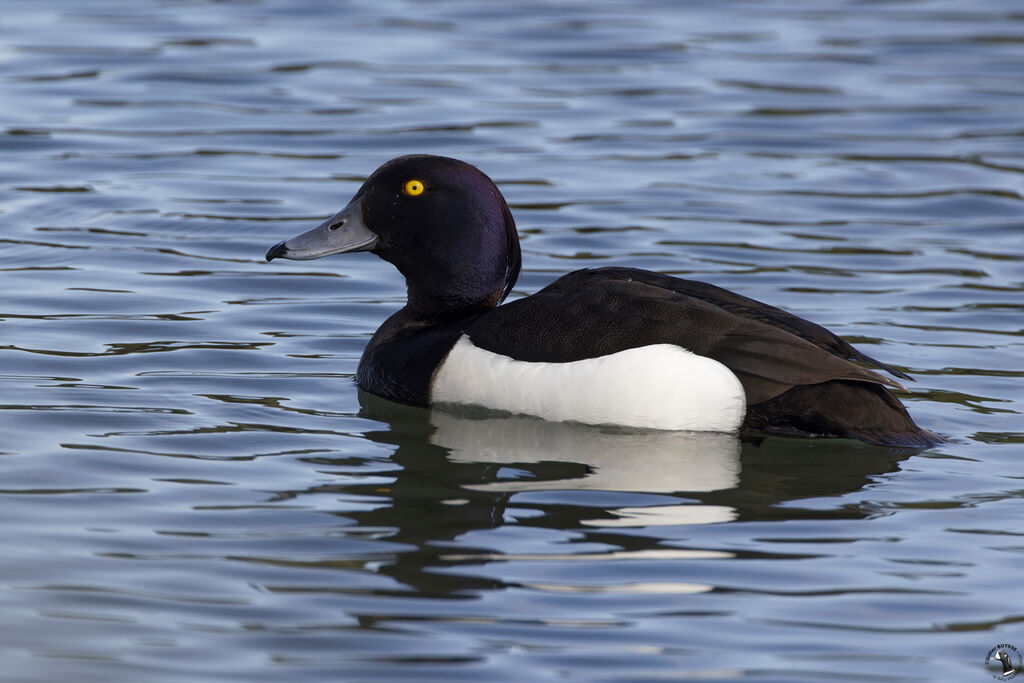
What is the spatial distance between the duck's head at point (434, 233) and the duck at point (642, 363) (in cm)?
2

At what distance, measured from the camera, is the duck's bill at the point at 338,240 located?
7.31 meters

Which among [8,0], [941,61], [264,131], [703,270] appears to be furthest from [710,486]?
[8,0]

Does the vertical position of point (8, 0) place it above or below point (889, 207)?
above

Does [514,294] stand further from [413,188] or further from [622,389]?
[622,389]

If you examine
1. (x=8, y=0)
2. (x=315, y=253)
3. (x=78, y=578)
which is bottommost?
(x=78, y=578)

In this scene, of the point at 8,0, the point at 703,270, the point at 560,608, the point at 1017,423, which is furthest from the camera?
the point at 8,0

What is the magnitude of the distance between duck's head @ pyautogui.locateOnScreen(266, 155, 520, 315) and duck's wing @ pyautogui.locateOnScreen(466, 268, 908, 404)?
53cm

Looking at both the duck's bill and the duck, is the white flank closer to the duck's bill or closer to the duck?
the duck

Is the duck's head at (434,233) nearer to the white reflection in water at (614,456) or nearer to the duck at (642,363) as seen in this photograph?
the duck at (642,363)

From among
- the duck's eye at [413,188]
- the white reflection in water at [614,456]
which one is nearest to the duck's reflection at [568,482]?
the white reflection in water at [614,456]

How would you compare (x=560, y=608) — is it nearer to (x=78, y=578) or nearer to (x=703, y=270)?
(x=78, y=578)

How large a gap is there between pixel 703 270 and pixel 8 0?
8.86m

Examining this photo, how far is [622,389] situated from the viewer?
6.39 metres

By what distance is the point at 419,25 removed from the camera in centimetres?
1534
